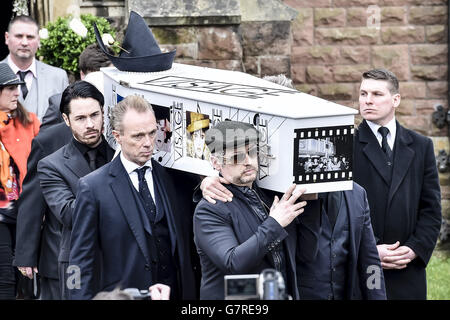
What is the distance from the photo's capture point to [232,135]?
470 cm

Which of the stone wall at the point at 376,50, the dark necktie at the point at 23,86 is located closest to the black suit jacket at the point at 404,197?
the dark necktie at the point at 23,86

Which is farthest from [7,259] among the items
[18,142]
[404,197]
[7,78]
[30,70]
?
[404,197]

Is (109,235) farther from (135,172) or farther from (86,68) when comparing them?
(86,68)

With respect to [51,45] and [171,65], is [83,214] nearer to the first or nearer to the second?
[171,65]

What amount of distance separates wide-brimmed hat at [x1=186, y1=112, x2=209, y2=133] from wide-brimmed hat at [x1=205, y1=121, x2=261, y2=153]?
45cm

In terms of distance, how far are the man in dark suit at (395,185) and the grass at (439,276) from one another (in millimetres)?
2229

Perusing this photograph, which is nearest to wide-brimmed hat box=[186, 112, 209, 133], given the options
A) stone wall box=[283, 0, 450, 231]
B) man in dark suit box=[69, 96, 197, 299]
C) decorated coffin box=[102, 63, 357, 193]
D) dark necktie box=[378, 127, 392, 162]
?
decorated coffin box=[102, 63, 357, 193]

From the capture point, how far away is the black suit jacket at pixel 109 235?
16.5ft

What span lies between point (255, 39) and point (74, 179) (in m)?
4.39

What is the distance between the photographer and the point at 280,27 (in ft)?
31.6

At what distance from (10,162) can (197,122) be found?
2.03 m

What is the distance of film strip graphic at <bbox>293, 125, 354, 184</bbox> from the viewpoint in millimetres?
4703

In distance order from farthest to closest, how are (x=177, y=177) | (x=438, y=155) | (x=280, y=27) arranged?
(x=438, y=155), (x=280, y=27), (x=177, y=177)
